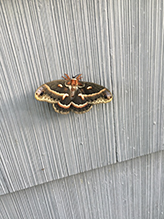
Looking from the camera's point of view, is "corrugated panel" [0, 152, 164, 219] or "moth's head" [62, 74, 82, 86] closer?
"moth's head" [62, 74, 82, 86]

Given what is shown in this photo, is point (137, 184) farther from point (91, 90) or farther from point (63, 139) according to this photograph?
point (91, 90)

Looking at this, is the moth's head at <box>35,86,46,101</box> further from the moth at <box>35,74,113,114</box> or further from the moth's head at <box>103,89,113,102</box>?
the moth's head at <box>103,89,113,102</box>

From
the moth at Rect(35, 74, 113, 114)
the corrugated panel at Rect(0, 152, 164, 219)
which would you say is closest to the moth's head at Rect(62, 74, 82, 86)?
the moth at Rect(35, 74, 113, 114)

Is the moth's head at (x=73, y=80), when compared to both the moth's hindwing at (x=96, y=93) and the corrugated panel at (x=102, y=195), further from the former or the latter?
the corrugated panel at (x=102, y=195)

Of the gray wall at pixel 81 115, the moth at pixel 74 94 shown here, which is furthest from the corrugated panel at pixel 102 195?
the moth at pixel 74 94

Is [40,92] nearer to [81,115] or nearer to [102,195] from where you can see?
[81,115]

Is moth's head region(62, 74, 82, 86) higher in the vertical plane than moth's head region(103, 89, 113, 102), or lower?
higher
